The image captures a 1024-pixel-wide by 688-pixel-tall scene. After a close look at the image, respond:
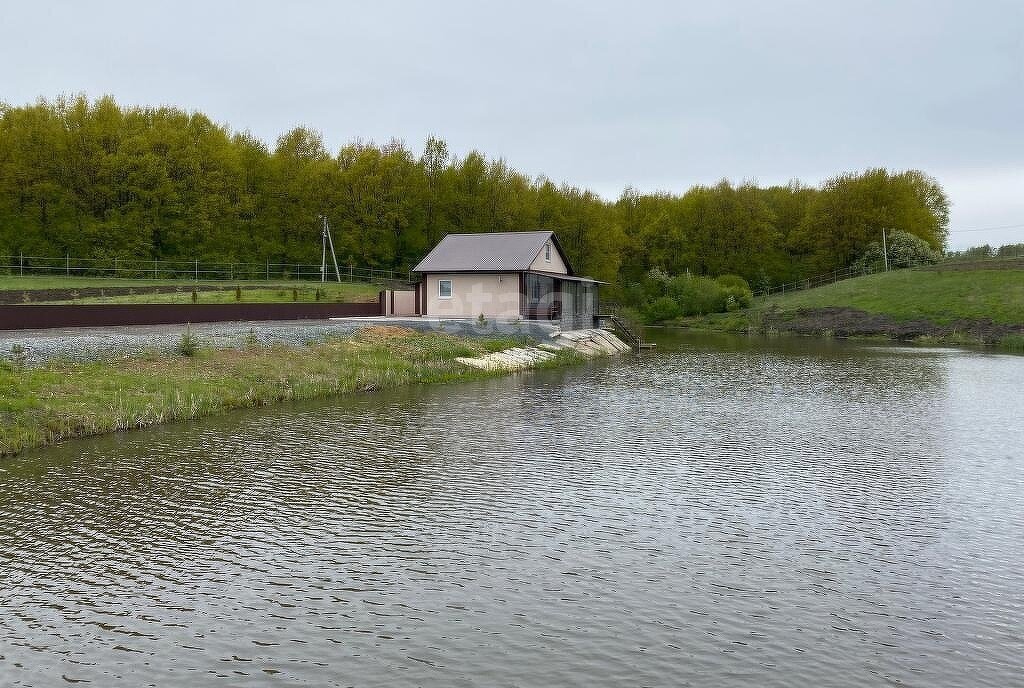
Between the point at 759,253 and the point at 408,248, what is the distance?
42492 millimetres

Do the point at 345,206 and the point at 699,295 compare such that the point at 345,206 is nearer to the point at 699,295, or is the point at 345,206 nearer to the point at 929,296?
the point at 699,295

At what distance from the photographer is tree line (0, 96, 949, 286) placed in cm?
6066

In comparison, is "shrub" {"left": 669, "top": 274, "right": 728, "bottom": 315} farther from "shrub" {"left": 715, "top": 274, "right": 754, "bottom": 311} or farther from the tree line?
the tree line

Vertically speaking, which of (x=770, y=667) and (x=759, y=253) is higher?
(x=759, y=253)

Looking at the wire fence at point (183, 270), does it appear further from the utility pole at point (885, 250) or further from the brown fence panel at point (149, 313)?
the utility pole at point (885, 250)

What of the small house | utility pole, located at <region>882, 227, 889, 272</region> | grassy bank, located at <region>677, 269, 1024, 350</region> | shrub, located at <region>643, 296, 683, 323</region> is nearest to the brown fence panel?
the small house

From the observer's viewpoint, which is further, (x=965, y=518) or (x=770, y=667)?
(x=965, y=518)

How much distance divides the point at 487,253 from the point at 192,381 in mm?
28268

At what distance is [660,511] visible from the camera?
12.7 metres

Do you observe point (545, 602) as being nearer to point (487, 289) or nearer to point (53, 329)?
point (53, 329)

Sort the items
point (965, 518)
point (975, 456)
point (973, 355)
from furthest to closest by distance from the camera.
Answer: point (973, 355) → point (975, 456) → point (965, 518)

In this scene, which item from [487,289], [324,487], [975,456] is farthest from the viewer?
[487,289]

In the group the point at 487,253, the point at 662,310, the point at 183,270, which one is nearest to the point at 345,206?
the point at 183,270

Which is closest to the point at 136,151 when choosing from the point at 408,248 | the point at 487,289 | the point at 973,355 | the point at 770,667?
the point at 408,248
